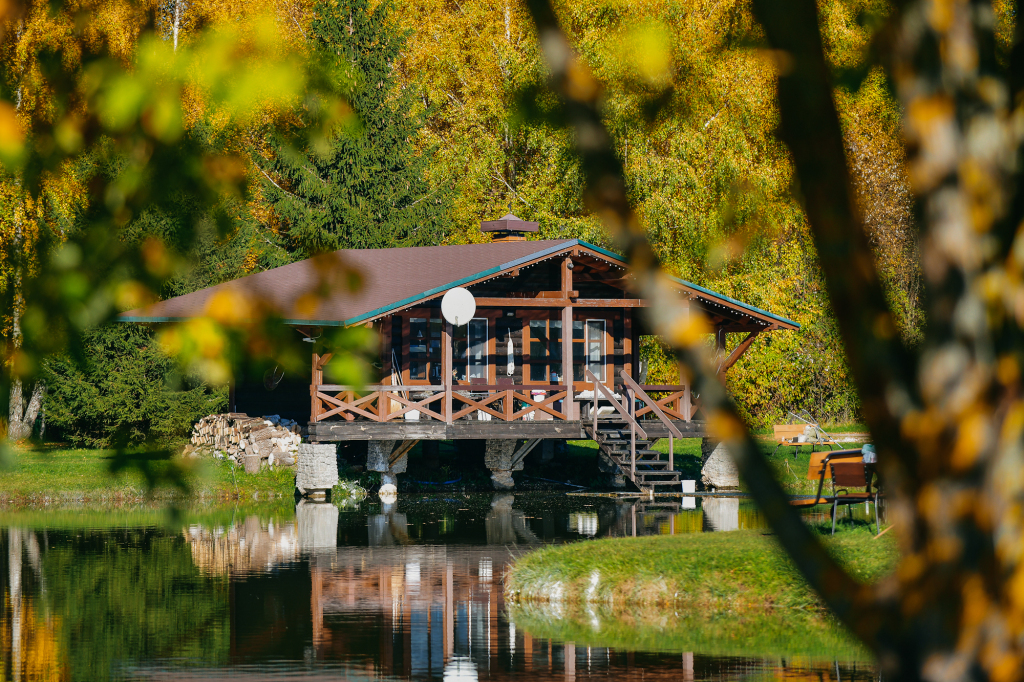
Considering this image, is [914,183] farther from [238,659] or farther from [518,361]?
[518,361]

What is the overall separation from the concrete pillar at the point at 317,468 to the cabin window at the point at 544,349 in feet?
18.8

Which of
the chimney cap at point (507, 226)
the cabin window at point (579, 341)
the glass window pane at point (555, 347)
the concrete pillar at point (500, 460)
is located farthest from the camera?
the chimney cap at point (507, 226)

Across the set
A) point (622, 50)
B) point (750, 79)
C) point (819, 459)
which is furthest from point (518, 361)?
point (622, 50)

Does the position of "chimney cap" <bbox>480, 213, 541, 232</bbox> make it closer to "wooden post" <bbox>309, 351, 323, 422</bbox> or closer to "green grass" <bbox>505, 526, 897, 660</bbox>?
"wooden post" <bbox>309, 351, 323, 422</bbox>

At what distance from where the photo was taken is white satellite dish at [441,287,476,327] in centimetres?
2736

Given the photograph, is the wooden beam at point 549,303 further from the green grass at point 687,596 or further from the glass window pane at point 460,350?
the green grass at point 687,596

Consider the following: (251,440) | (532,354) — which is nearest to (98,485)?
(251,440)

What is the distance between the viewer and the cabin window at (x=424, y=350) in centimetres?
3114

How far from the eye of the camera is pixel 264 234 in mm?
43969

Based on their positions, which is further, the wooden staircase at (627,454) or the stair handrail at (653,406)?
the stair handrail at (653,406)

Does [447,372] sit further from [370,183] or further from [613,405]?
[370,183]

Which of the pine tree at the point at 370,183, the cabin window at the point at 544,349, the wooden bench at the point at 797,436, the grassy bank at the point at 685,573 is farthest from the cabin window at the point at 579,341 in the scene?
the grassy bank at the point at 685,573

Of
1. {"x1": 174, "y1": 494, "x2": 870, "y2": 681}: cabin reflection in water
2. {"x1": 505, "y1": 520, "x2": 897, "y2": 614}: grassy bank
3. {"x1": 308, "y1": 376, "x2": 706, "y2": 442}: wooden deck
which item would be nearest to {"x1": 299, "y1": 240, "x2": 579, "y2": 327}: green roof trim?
{"x1": 308, "y1": 376, "x2": 706, "y2": 442}: wooden deck

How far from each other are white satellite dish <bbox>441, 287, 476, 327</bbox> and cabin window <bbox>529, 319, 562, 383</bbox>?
14.2 ft
